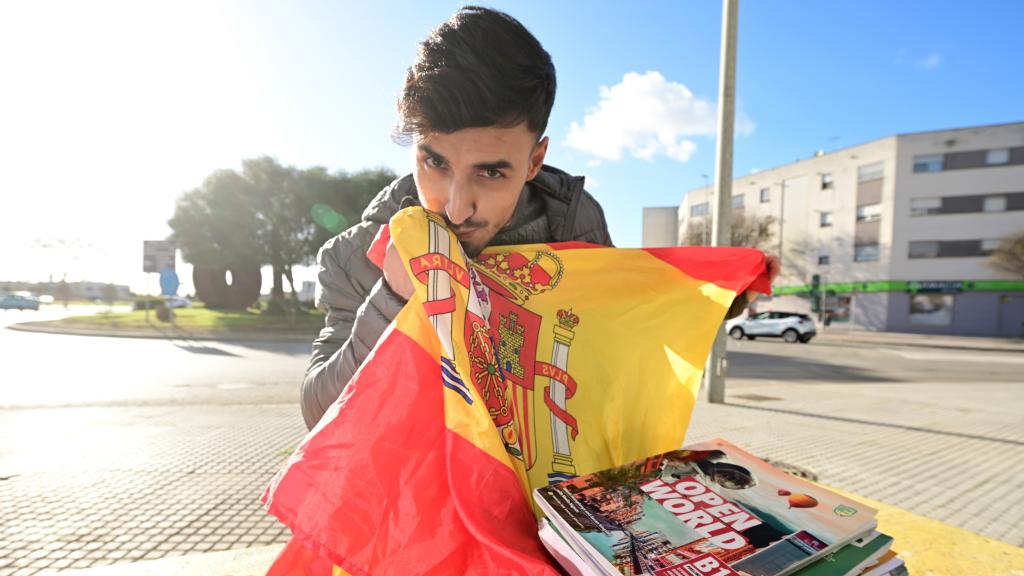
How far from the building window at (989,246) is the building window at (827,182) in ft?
26.5

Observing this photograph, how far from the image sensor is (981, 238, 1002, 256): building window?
24448 millimetres

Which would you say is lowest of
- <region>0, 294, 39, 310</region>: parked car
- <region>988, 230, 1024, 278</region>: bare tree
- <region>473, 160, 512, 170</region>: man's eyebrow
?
<region>0, 294, 39, 310</region>: parked car

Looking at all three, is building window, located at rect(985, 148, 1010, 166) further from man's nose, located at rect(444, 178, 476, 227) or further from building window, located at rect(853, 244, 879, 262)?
man's nose, located at rect(444, 178, 476, 227)

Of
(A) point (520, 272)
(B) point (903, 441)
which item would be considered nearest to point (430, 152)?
(A) point (520, 272)

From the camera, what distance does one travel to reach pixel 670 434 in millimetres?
1250

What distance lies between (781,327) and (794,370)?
1004cm

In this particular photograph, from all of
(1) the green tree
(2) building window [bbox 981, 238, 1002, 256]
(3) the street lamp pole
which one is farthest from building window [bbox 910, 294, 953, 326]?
(1) the green tree

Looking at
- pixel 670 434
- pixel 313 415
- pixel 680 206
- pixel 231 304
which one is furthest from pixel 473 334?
pixel 680 206

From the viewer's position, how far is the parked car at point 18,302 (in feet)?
115

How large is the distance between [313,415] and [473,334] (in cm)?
52

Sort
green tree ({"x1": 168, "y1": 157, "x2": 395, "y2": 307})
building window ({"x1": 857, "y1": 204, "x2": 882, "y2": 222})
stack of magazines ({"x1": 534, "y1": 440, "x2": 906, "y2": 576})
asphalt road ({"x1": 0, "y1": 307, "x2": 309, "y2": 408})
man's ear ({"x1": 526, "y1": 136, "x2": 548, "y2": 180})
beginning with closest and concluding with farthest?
stack of magazines ({"x1": 534, "y1": 440, "x2": 906, "y2": 576}) < man's ear ({"x1": 526, "y1": 136, "x2": 548, "y2": 180}) < asphalt road ({"x1": 0, "y1": 307, "x2": 309, "y2": 408}) < green tree ({"x1": 168, "y1": 157, "x2": 395, "y2": 307}) < building window ({"x1": 857, "y1": 204, "x2": 882, "y2": 222})

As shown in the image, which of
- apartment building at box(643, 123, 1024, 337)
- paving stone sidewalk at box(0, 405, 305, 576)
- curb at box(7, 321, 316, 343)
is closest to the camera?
paving stone sidewalk at box(0, 405, 305, 576)

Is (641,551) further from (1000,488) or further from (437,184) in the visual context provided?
(1000,488)

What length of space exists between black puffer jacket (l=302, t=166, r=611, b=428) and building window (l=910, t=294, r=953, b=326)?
34048mm
